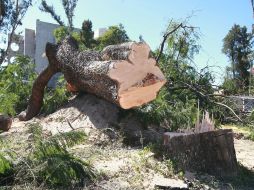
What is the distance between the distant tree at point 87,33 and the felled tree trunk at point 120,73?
2076 cm

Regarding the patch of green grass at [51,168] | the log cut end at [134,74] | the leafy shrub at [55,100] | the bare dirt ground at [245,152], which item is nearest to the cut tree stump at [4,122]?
the leafy shrub at [55,100]

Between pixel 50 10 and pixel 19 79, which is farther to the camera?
pixel 50 10

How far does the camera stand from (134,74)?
5270 mm

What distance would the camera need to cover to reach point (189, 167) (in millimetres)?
4191

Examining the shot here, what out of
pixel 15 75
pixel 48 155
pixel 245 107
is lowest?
pixel 48 155

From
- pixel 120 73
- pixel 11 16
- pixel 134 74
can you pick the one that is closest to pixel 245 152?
pixel 134 74

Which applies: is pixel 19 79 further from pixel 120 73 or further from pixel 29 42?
pixel 29 42

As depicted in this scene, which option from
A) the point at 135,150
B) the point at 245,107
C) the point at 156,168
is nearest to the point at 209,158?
the point at 156,168

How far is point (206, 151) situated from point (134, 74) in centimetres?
151

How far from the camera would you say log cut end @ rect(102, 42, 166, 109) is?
16.9ft

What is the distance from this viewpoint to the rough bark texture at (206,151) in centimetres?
418

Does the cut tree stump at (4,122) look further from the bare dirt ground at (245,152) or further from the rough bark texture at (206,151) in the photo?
the bare dirt ground at (245,152)

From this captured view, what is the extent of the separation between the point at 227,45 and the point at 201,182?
3023 centimetres

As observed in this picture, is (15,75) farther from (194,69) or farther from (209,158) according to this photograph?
(209,158)
